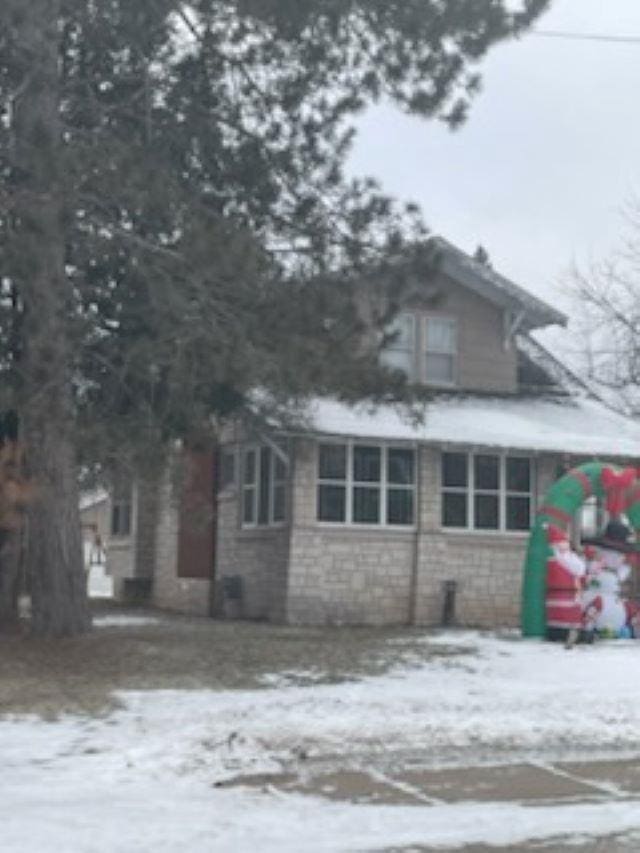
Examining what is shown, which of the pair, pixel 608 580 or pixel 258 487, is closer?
pixel 608 580

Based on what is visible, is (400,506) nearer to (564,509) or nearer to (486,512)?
(486,512)

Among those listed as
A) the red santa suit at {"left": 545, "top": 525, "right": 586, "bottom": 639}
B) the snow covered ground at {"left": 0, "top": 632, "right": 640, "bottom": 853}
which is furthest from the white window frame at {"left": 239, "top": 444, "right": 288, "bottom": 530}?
the snow covered ground at {"left": 0, "top": 632, "right": 640, "bottom": 853}

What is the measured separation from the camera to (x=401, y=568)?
21359 millimetres

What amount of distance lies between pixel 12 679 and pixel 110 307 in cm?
439

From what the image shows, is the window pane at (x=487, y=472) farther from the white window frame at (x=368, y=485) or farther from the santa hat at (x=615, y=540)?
the santa hat at (x=615, y=540)

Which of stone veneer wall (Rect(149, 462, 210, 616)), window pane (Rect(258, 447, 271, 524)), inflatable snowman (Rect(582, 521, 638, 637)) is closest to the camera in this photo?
inflatable snowman (Rect(582, 521, 638, 637))

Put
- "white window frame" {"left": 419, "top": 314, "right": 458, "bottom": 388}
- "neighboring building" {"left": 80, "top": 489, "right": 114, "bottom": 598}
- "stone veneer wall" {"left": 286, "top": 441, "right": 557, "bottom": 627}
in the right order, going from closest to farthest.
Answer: "stone veneer wall" {"left": 286, "top": 441, "right": 557, "bottom": 627} < "white window frame" {"left": 419, "top": 314, "right": 458, "bottom": 388} < "neighboring building" {"left": 80, "top": 489, "right": 114, "bottom": 598}

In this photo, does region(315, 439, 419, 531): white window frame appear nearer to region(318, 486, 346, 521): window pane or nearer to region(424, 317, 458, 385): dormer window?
region(318, 486, 346, 521): window pane

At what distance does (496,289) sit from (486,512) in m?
4.06

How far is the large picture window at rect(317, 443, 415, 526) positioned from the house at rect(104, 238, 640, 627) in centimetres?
2

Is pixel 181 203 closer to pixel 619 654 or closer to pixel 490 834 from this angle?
pixel 619 654

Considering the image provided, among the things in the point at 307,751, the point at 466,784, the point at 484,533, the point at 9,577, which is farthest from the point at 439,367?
the point at 466,784

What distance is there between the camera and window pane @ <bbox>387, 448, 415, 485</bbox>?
71.1 feet

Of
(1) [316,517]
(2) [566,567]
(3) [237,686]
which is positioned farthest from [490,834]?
(1) [316,517]
